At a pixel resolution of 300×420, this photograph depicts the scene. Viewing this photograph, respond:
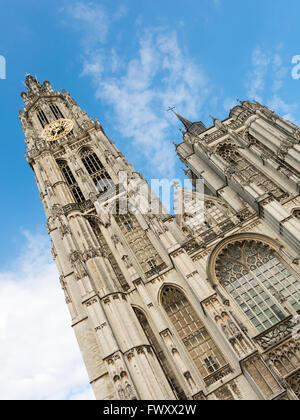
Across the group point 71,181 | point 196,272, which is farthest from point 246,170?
point 71,181

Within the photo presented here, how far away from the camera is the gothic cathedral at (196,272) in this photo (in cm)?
1667

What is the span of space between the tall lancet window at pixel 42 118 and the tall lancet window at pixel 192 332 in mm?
24531

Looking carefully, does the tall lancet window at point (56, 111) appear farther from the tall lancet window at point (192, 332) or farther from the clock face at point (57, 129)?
the tall lancet window at point (192, 332)

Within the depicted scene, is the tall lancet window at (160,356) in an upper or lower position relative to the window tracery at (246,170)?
lower

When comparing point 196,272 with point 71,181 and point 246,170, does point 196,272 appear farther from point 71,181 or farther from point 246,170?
point 71,181

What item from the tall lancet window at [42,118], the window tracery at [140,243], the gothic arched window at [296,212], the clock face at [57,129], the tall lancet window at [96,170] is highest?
the tall lancet window at [42,118]

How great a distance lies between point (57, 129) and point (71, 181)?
821cm

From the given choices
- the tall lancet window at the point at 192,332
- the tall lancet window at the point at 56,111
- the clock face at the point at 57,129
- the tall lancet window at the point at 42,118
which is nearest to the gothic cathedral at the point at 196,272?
the tall lancet window at the point at 192,332

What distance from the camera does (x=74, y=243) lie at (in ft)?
76.4

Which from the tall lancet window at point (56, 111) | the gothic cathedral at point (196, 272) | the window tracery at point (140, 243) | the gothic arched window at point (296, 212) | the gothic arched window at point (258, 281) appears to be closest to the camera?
the gothic cathedral at point (196, 272)

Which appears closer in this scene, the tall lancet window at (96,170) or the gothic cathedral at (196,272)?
the gothic cathedral at (196,272)

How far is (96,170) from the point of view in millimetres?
30328

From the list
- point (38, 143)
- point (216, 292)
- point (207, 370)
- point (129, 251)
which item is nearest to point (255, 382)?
point (207, 370)
